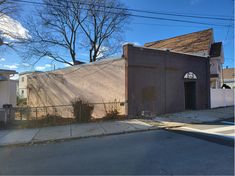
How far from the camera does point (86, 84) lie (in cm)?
1575

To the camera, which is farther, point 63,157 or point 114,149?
point 114,149

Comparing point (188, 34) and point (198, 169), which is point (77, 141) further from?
point (188, 34)

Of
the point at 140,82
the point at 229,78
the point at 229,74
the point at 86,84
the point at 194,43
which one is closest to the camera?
the point at 140,82

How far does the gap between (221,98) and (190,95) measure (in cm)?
426

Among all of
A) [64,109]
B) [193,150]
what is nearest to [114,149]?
[193,150]

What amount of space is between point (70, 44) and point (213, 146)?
2503 centimetres

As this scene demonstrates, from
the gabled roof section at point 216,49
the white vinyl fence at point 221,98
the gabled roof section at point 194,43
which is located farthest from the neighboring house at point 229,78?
the white vinyl fence at point 221,98

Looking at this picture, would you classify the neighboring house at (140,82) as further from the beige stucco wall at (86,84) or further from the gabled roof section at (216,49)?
the gabled roof section at (216,49)

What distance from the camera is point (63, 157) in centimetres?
574

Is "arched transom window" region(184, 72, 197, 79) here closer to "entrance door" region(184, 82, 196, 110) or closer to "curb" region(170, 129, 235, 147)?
"entrance door" region(184, 82, 196, 110)

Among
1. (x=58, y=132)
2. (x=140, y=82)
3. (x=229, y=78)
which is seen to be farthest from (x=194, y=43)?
(x=58, y=132)

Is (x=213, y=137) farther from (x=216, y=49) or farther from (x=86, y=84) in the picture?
(x=216, y=49)

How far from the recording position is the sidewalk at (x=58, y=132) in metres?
7.73

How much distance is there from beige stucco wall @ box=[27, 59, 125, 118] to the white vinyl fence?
9.83 meters
